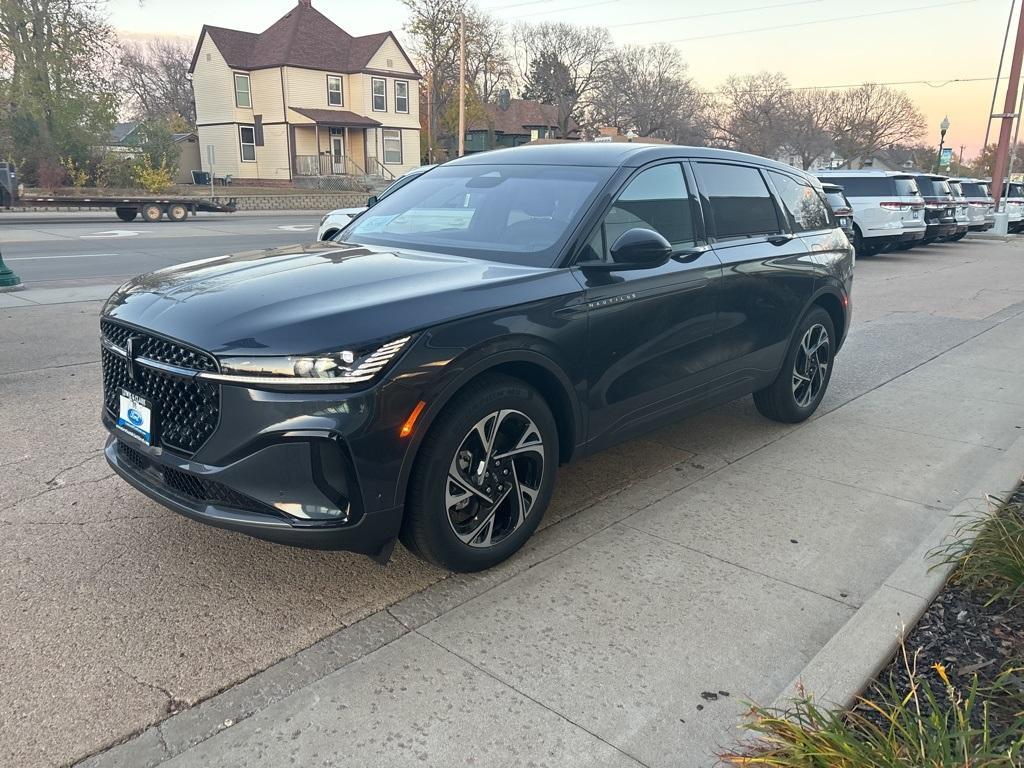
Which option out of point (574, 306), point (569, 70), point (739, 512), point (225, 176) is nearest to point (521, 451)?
point (574, 306)

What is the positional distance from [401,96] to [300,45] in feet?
21.5

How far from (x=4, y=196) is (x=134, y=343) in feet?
94.2

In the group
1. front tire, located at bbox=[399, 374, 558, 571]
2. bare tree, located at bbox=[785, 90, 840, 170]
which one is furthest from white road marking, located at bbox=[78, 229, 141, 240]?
bare tree, located at bbox=[785, 90, 840, 170]

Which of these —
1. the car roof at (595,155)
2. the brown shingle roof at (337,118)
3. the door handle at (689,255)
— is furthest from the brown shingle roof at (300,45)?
the door handle at (689,255)

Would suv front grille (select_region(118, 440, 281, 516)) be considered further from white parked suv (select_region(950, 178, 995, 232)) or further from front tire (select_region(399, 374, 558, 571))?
white parked suv (select_region(950, 178, 995, 232))

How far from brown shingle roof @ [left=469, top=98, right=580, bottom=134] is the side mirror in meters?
68.4

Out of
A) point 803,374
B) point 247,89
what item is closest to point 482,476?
point 803,374

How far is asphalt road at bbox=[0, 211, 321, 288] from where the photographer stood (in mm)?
13141

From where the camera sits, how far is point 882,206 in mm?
17656

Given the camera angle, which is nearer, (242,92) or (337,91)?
(242,92)

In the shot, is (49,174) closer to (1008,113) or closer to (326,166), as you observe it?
(326,166)

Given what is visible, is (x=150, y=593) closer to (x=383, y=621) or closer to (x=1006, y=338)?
(x=383, y=621)

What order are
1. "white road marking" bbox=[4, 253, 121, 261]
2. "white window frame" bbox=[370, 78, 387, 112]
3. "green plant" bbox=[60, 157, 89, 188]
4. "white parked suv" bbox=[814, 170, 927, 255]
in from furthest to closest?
1. "white window frame" bbox=[370, 78, 387, 112]
2. "green plant" bbox=[60, 157, 89, 188]
3. "white parked suv" bbox=[814, 170, 927, 255]
4. "white road marking" bbox=[4, 253, 121, 261]

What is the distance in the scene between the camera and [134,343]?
3215 millimetres
